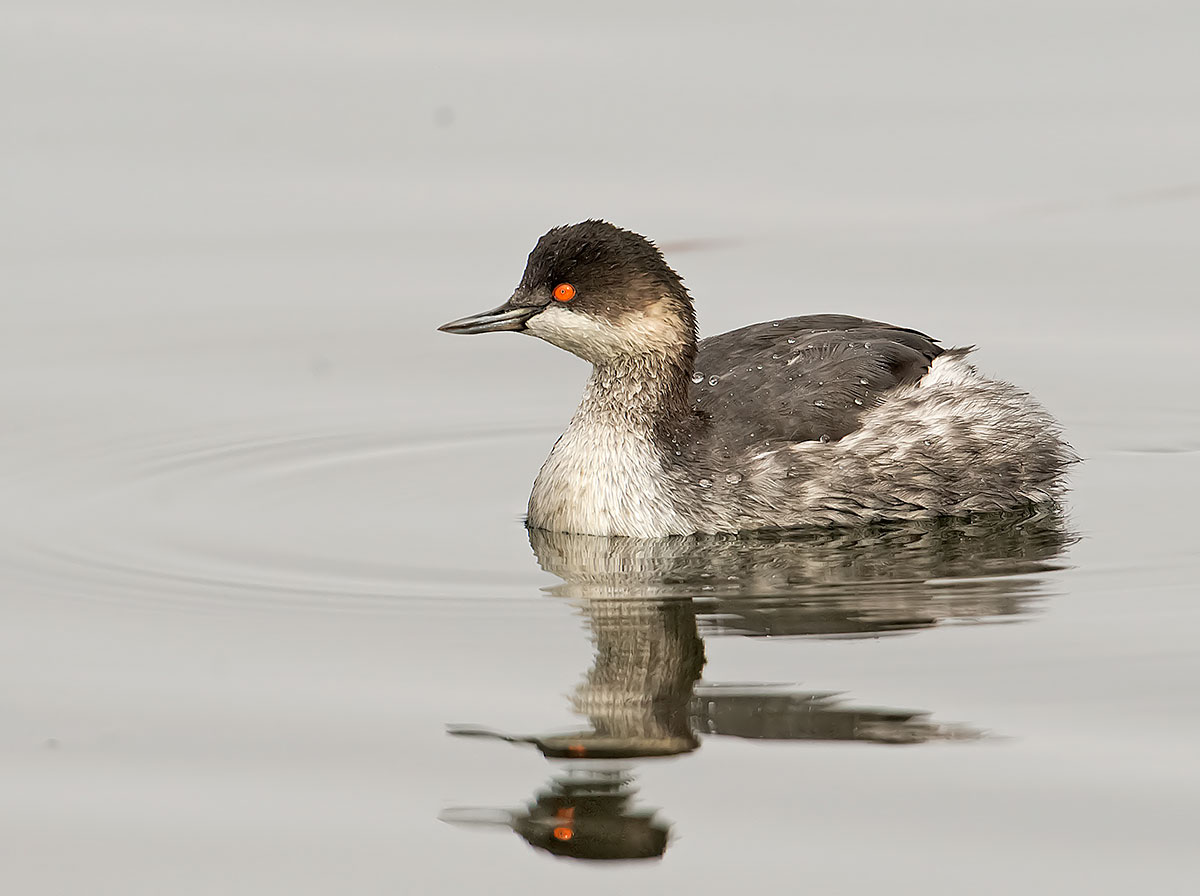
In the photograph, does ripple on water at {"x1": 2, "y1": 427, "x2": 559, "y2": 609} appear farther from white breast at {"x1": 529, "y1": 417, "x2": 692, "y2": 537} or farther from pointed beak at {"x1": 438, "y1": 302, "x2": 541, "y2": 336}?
pointed beak at {"x1": 438, "y1": 302, "x2": 541, "y2": 336}

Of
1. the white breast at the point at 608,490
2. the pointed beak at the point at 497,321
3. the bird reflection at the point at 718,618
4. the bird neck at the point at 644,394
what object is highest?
the pointed beak at the point at 497,321

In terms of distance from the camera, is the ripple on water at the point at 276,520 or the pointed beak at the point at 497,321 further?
the pointed beak at the point at 497,321

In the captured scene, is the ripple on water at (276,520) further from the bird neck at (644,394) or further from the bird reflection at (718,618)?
the bird neck at (644,394)

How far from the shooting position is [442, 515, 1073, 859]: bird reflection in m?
7.44

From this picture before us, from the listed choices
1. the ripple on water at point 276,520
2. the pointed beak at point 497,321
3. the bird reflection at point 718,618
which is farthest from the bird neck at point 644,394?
the ripple on water at point 276,520

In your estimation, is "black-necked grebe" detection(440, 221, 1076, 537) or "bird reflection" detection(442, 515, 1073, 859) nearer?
"bird reflection" detection(442, 515, 1073, 859)

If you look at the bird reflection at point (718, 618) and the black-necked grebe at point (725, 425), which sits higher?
the black-necked grebe at point (725, 425)

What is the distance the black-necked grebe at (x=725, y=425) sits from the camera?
36.8 feet

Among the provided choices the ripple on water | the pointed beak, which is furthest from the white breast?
the pointed beak

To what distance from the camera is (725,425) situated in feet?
37.6

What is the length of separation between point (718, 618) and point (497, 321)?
2.38 metres

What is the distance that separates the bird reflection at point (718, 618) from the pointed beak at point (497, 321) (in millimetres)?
998

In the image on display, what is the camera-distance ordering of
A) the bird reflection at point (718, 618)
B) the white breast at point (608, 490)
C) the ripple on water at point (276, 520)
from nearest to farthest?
the bird reflection at point (718, 618) < the ripple on water at point (276, 520) < the white breast at point (608, 490)

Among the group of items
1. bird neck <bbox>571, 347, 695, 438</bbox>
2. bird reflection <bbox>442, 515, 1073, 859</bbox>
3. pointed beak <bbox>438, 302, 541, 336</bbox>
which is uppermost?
pointed beak <bbox>438, 302, 541, 336</bbox>
